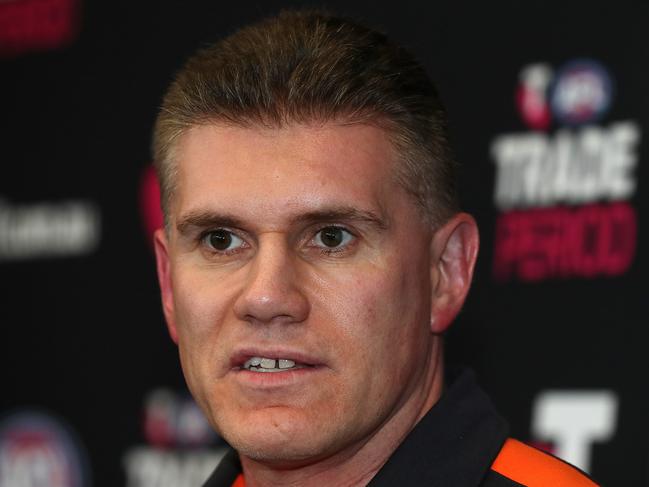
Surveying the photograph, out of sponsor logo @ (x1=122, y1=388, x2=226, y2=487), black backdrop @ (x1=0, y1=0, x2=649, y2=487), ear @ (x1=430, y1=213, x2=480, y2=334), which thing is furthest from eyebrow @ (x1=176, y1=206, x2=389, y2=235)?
sponsor logo @ (x1=122, y1=388, x2=226, y2=487)

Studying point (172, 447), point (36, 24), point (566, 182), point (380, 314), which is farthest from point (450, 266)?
point (36, 24)

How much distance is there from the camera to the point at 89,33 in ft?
10.1

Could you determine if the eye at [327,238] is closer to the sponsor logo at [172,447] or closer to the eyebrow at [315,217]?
the eyebrow at [315,217]

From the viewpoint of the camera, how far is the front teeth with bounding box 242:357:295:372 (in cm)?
134

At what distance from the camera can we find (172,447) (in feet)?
9.16

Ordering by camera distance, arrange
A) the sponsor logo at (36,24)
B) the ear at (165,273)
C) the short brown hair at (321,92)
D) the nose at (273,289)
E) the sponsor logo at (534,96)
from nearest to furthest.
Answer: the nose at (273,289) < the short brown hair at (321,92) < the ear at (165,273) < the sponsor logo at (534,96) < the sponsor logo at (36,24)

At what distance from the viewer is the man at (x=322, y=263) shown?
1.34m

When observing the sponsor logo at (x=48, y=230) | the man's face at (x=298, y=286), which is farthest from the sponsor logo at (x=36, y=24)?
the man's face at (x=298, y=286)

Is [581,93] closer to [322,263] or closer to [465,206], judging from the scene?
[465,206]

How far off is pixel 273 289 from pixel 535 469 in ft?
1.25

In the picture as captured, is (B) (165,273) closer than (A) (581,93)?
Yes

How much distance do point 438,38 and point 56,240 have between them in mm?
1174

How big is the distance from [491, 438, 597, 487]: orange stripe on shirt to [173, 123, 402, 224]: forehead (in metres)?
0.34

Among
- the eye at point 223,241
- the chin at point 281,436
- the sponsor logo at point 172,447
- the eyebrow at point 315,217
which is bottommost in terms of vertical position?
the sponsor logo at point 172,447
